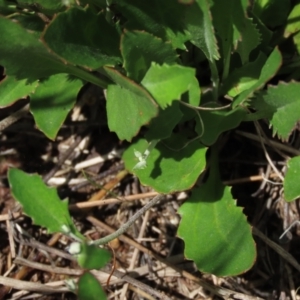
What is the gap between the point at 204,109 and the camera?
1283 mm

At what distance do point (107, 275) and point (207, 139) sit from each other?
1.59 feet

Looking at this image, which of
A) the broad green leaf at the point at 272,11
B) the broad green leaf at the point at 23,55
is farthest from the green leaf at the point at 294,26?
the broad green leaf at the point at 23,55

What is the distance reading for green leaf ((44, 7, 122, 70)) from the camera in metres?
1.12

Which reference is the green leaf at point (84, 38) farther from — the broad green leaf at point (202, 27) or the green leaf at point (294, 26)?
the green leaf at point (294, 26)

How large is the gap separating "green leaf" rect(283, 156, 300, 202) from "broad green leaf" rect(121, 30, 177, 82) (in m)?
0.38

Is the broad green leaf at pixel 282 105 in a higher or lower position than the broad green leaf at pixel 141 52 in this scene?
lower

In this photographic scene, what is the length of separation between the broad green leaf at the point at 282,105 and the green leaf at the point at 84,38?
0.35m

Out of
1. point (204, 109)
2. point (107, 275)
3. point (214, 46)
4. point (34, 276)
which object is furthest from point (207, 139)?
point (34, 276)

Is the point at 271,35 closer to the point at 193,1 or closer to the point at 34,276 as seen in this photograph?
the point at 193,1

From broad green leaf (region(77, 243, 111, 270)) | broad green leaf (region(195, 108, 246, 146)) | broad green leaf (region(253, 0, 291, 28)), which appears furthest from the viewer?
broad green leaf (region(253, 0, 291, 28))

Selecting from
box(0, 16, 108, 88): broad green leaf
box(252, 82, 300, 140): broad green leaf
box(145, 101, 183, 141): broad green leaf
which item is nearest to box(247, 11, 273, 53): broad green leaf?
box(252, 82, 300, 140): broad green leaf

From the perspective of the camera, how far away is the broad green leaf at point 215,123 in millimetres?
1305

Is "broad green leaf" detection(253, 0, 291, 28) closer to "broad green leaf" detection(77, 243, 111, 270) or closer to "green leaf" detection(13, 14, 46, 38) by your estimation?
"green leaf" detection(13, 14, 46, 38)

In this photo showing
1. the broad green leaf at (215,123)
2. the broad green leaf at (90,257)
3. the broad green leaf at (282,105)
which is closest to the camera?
the broad green leaf at (90,257)
